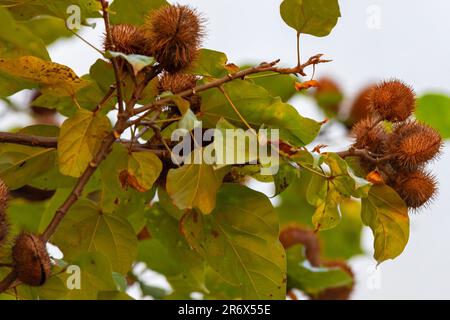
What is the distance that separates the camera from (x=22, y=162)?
2203mm

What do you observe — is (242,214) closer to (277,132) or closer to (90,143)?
(277,132)

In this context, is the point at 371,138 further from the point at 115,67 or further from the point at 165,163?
the point at 115,67

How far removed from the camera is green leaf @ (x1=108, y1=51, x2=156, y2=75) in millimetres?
1782

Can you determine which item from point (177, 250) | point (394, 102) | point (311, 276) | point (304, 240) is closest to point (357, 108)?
point (304, 240)

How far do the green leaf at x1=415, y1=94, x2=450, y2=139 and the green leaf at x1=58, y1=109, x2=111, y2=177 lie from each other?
64.3 inches

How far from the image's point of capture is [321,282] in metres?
3.00

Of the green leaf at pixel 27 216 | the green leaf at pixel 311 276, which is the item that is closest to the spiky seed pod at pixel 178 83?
the green leaf at pixel 311 276

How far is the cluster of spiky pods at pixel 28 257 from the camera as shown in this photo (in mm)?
1824

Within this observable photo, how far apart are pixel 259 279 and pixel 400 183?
1.19ft

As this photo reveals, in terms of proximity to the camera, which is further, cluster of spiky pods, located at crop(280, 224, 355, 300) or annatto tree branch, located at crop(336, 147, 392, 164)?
cluster of spiky pods, located at crop(280, 224, 355, 300)

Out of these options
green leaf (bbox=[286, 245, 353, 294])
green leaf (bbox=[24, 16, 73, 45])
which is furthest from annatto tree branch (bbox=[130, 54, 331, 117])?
green leaf (bbox=[24, 16, 73, 45])

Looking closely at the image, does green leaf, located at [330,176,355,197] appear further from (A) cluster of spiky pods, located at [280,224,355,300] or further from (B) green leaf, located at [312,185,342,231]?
(A) cluster of spiky pods, located at [280,224,355,300]

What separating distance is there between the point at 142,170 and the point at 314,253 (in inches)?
56.6
